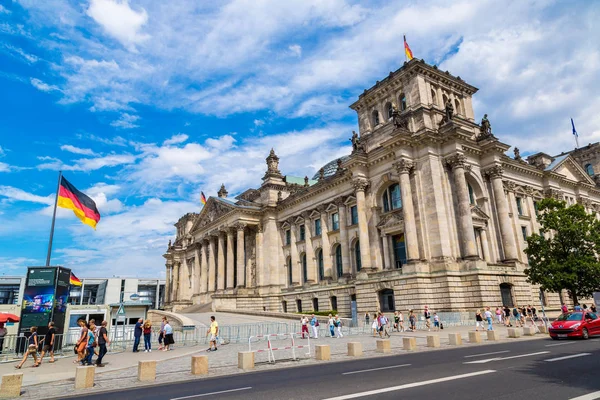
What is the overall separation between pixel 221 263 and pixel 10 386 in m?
48.9

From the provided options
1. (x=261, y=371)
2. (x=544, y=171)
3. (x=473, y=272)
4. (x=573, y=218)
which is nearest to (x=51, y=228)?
(x=261, y=371)

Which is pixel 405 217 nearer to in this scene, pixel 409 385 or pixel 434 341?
pixel 434 341

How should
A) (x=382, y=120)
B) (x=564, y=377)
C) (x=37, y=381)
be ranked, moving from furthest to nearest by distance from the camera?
(x=382, y=120), (x=37, y=381), (x=564, y=377)

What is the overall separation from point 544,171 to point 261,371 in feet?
145

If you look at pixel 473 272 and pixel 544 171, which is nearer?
pixel 473 272

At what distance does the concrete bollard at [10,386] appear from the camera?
1095cm

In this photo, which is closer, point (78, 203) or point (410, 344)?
point (410, 344)

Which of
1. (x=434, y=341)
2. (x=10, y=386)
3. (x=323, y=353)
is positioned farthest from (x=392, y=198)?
(x=10, y=386)

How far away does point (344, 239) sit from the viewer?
4381 cm

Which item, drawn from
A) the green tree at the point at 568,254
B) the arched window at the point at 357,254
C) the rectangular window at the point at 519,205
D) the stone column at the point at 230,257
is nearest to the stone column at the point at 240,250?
the stone column at the point at 230,257

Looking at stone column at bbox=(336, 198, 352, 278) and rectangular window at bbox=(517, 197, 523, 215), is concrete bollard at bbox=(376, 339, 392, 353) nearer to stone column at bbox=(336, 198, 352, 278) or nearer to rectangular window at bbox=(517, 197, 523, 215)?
stone column at bbox=(336, 198, 352, 278)

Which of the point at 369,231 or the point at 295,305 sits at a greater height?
the point at 369,231

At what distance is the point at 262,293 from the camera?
53250 millimetres

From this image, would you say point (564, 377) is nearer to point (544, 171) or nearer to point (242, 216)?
point (544, 171)
